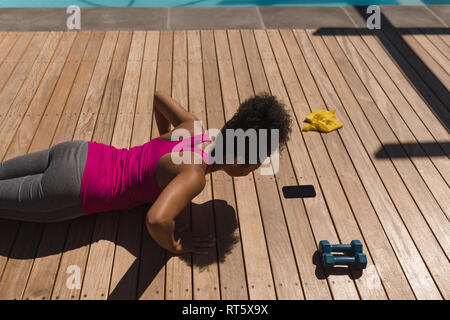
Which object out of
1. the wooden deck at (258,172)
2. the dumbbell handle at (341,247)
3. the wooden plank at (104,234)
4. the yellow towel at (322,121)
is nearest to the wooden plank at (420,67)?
the wooden deck at (258,172)

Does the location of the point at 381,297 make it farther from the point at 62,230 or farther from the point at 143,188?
the point at 62,230

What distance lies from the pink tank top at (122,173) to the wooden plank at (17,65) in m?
1.45

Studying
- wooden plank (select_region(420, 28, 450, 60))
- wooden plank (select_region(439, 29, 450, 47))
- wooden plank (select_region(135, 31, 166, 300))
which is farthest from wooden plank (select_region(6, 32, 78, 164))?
wooden plank (select_region(439, 29, 450, 47))

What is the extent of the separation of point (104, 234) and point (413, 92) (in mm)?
2791

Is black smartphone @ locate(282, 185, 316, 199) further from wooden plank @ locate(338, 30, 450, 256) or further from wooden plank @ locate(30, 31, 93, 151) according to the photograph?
wooden plank @ locate(30, 31, 93, 151)

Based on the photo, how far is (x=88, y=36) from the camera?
4246 millimetres

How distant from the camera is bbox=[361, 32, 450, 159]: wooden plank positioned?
320 centimetres

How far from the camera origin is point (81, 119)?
125 inches

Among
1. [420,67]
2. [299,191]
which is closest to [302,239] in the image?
[299,191]

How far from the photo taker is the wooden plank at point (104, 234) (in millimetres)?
2131

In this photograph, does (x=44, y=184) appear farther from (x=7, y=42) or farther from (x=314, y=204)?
(x=7, y=42)

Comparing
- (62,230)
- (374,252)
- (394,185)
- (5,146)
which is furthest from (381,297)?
(5,146)

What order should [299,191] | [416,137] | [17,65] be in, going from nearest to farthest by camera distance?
[299,191]
[416,137]
[17,65]

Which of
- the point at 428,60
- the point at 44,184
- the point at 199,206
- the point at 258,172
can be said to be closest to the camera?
the point at 44,184
